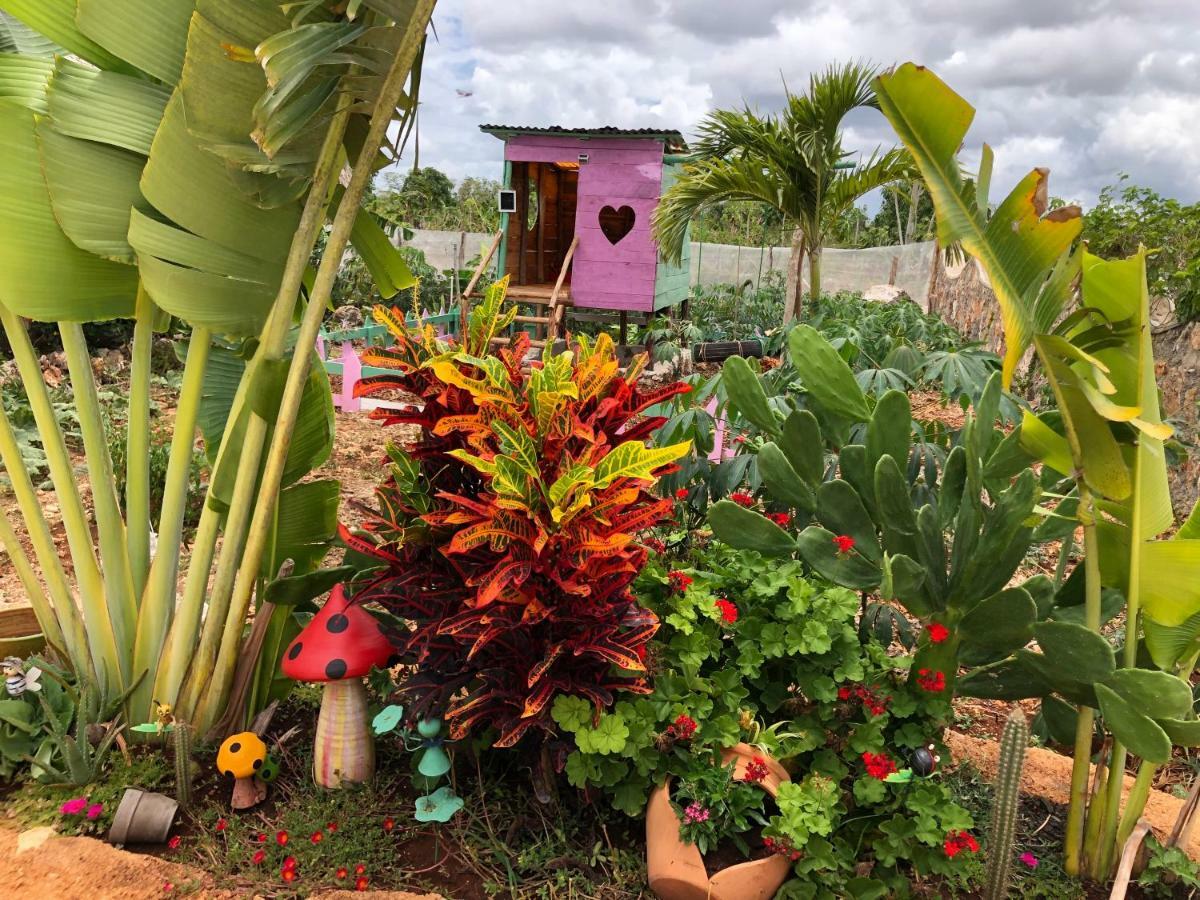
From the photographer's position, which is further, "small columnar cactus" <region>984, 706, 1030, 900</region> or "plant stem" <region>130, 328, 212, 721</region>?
"plant stem" <region>130, 328, 212, 721</region>

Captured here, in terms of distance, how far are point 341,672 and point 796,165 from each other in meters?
5.70

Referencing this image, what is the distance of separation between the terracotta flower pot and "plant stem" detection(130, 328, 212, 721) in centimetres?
143

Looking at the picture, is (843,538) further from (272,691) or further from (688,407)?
(272,691)

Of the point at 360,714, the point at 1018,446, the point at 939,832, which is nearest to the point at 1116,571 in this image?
the point at 1018,446

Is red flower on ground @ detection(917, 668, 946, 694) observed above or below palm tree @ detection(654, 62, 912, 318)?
below

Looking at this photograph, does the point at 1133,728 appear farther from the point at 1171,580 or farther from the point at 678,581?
the point at 678,581

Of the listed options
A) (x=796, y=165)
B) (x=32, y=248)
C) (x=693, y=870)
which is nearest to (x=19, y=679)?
(x=32, y=248)

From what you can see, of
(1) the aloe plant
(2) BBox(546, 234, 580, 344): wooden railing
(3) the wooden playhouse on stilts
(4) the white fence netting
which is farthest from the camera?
(4) the white fence netting

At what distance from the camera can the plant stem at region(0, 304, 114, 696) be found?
221 centimetres

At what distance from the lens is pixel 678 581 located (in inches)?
84.7

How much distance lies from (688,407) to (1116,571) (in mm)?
1529

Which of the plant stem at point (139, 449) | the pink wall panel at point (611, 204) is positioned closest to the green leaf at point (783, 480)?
the plant stem at point (139, 449)

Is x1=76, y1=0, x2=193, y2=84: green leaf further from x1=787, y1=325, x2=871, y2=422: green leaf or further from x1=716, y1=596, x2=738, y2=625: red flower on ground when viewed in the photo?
x1=716, y1=596, x2=738, y2=625: red flower on ground

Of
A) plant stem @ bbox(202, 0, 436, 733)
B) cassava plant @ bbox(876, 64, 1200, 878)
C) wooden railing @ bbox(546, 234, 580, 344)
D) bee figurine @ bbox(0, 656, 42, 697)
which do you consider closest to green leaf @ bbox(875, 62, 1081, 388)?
cassava plant @ bbox(876, 64, 1200, 878)
